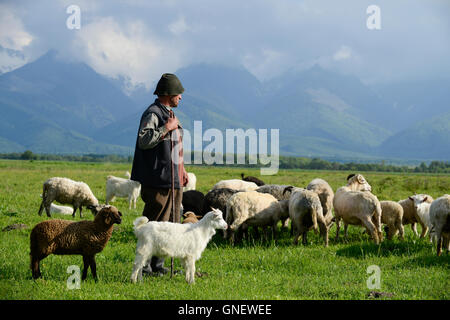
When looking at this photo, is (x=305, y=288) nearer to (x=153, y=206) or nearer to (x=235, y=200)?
(x=153, y=206)

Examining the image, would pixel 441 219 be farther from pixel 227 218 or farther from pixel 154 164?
pixel 154 164

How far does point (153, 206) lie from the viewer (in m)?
7.84

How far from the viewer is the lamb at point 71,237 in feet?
23.6

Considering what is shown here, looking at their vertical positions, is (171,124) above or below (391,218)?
above

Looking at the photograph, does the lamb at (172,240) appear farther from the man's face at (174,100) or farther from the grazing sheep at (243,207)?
the grazing sheep at (243,207)

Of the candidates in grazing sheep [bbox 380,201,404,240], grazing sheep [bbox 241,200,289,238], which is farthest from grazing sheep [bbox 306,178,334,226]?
grazing sheep [bbox 241,200,289,238]

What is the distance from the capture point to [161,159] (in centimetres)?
776

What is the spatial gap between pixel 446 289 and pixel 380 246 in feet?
11.3

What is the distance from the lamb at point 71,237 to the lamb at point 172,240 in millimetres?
521

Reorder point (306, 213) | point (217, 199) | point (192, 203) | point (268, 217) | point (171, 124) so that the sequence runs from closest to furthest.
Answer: point (171, 124) < point (306, 213) < point (268, 217) < point (217, 199) < point (192, 203)

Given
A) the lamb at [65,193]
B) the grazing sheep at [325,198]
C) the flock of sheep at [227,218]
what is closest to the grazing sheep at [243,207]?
the flock of sheep at [227,218]

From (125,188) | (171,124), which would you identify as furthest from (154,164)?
(125,188)

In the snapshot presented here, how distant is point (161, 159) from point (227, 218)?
4229 millimetres
